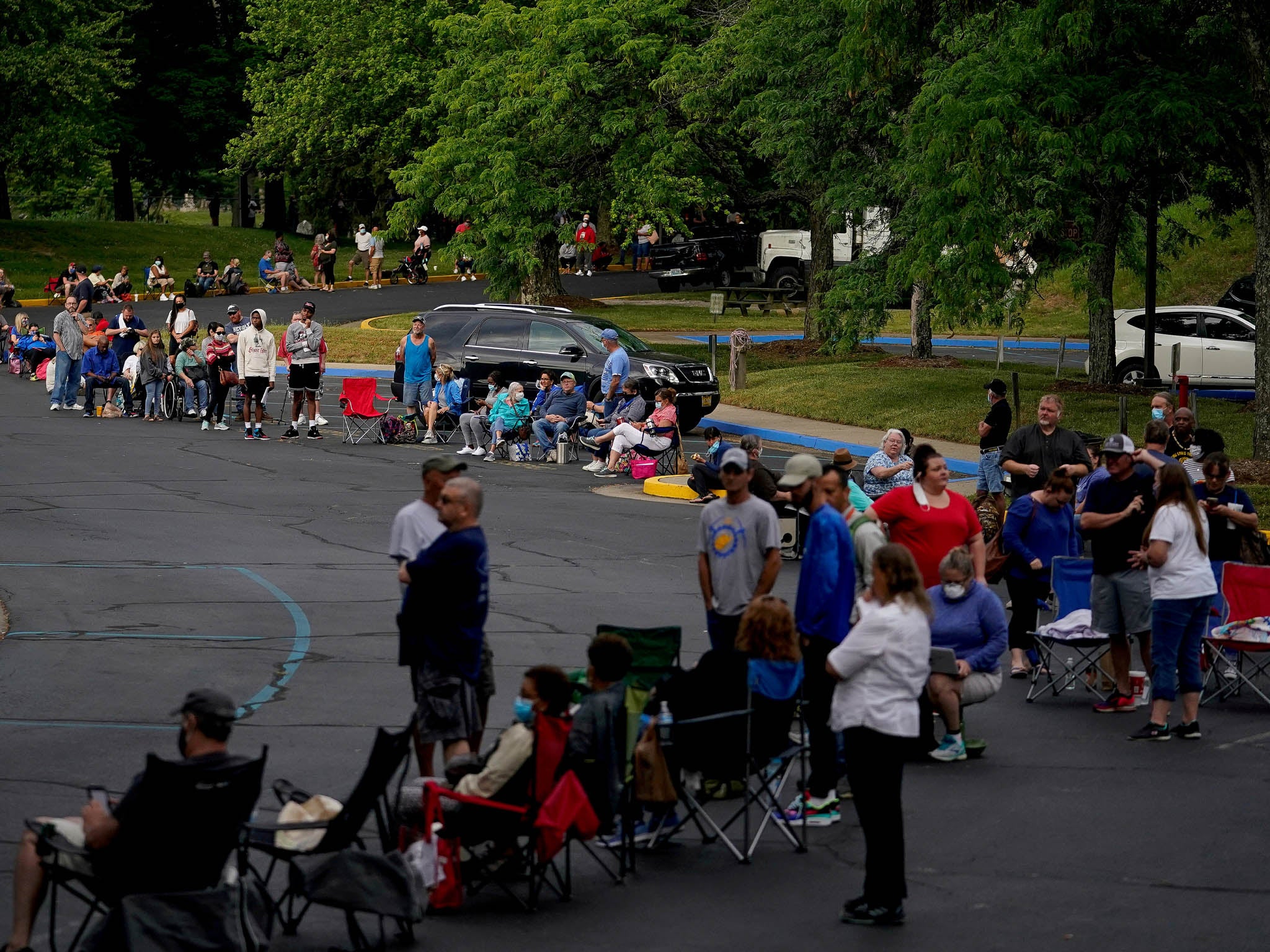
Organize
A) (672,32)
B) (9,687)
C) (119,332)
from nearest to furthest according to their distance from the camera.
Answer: (9,687), (119,332), (672,32)

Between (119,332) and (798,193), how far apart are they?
1623 cm

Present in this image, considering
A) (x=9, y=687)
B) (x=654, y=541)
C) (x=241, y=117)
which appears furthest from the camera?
(x=241, y=117)

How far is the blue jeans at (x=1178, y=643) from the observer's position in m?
9.99

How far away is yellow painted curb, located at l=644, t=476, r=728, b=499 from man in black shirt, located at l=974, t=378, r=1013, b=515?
459 cm

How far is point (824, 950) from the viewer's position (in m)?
6.73

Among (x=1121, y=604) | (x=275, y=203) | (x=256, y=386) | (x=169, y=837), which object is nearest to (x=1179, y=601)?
(x=1121, y=604)

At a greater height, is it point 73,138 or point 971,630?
point 73,138

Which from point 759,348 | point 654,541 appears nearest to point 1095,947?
point 654,541

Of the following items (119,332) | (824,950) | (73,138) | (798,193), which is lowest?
(824,950)

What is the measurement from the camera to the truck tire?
49156 mm

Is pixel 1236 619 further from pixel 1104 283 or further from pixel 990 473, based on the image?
pixel 1104 283

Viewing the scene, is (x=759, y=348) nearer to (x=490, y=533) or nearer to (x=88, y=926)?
(x=490, y=533)

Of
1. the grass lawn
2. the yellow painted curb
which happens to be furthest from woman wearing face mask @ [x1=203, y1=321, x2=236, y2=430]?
the grass lawn

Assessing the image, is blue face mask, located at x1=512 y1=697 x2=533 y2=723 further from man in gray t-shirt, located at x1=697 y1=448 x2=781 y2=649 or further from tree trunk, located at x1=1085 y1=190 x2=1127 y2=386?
tree trunk, located at x1=1085 y1=190 x2=1127 y2=386
